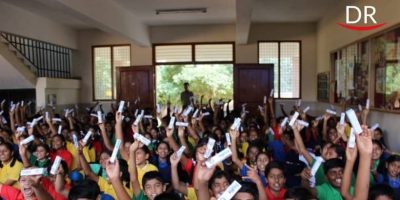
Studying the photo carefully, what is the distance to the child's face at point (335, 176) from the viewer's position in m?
2.91

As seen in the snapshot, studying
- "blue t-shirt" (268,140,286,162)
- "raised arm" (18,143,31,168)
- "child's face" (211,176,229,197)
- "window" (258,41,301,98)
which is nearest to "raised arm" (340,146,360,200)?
"child's face" (211,176,229,197)

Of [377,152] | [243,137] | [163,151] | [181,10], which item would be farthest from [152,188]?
[181,10]

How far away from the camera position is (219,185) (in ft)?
8.61

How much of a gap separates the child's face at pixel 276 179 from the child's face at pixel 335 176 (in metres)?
0.34

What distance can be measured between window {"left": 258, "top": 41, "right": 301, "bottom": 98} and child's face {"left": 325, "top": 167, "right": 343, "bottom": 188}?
849 cm

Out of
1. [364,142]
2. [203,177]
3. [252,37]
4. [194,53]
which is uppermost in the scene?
[252,37]

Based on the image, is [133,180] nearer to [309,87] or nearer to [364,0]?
[364,0]

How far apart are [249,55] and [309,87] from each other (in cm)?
189

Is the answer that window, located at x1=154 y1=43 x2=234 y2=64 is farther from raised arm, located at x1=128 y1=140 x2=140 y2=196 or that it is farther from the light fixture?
raised arm, located at x1=128 y1=140 x2=140 y2=196

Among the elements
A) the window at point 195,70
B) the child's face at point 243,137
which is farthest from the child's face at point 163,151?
the window at point 195,70

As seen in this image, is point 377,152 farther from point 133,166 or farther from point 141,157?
point 133,166

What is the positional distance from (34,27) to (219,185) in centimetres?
865

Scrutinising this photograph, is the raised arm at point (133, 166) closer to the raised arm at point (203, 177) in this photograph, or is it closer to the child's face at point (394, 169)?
the raised arm at point (203, 177)

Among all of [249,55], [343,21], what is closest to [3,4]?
Result: [249,55]
